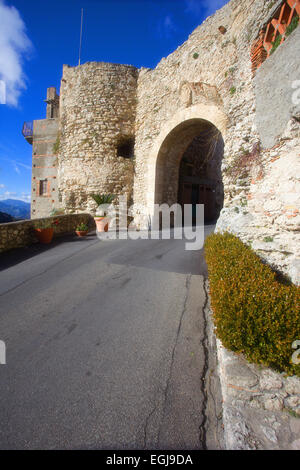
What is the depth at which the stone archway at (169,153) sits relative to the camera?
309 inches

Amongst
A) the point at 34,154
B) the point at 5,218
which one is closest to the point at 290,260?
the point at 34,154

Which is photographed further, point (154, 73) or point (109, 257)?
point (154, 73)

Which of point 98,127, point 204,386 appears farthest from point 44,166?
point 204,386

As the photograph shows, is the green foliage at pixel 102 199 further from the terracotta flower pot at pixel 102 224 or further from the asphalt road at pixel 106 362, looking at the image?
the asphalt road at pixel 106 362

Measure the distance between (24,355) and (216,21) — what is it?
9.72 metres

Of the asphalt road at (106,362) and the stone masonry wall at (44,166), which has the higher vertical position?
the stone masonry wall at (44,166)

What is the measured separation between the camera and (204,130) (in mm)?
9281

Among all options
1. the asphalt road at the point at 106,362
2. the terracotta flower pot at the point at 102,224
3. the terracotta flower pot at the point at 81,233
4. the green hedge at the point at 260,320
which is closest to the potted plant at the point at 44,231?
the terracotta flower pot at the point at 81,233

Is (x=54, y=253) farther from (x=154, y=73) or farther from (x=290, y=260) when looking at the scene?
(x=154, y=73)

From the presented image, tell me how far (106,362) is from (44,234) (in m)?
5.54

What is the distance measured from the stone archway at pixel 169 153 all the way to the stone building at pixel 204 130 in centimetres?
5

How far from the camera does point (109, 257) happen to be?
518cm

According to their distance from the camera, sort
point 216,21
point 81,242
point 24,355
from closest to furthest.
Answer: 1. point 24,355
2. point 216,21
3. point 81,242

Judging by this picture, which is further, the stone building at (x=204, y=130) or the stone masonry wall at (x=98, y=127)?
the stone masonry wall at (x=98, y=127)
